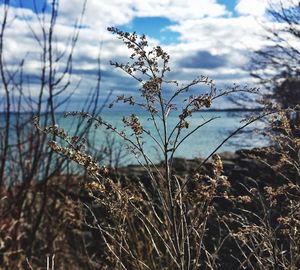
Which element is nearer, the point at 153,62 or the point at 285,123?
the point at 153,62

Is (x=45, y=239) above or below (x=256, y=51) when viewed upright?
below

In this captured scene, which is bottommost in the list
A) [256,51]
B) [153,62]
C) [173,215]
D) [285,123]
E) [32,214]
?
[32,214]

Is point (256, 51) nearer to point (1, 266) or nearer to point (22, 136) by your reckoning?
point (22, 136)

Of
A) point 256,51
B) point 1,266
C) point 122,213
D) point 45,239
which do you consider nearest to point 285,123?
point 122,213

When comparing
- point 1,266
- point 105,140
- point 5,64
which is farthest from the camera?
point 105,140

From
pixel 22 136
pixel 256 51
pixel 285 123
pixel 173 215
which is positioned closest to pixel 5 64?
pixel 22 136

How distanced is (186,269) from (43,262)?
4.76 metres

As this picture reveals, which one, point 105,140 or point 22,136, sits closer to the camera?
point 22,136

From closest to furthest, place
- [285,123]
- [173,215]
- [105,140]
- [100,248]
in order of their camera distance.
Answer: [173,215], [285,123], [100,248], [105,140]

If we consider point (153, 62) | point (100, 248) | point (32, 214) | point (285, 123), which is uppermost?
point (153, 62)

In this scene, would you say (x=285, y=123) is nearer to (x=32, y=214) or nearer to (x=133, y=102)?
(x=133, y=102)

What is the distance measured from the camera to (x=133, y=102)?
80.0 inches

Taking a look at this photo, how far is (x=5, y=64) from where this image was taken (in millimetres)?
5199

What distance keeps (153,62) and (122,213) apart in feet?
1.80
